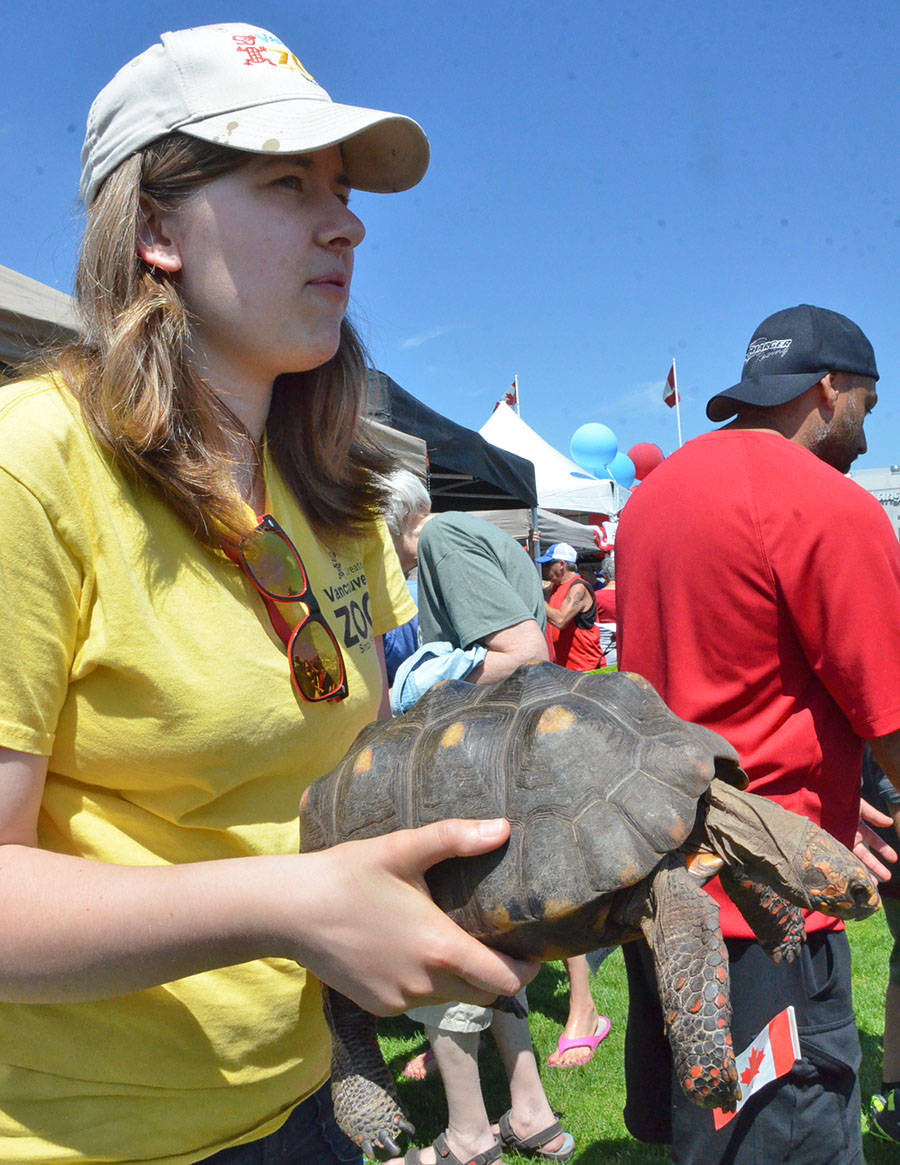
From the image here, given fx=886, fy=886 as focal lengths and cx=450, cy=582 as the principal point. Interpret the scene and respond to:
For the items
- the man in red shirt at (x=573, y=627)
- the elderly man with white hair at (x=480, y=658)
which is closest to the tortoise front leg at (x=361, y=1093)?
the elderly man with white hair at (x=480, y=658)

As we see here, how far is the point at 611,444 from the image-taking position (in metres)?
20.0

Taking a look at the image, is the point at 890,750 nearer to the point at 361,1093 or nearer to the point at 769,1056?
the point at 769,1056

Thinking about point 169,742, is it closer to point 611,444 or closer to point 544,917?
point 544,917

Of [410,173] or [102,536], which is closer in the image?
[102,536]

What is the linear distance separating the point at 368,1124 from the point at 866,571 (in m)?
1.75

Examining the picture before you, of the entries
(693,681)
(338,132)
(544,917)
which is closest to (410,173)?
(338,132)

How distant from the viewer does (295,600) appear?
1.49 metres

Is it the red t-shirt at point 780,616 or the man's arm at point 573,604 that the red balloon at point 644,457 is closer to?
the man's arm at point 573,604

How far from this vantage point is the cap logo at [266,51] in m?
1.46

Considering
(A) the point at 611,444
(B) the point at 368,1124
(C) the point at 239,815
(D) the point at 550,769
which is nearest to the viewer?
(C) the point at 239,815

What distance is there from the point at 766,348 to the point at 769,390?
0.25 metres

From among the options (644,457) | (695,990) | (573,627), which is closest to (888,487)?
(644,457)

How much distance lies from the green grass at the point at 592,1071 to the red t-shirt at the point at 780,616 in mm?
2149

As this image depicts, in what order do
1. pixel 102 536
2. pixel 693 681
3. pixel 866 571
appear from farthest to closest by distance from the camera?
pixel 693 681
pixel 866 571
pixel 102 536
